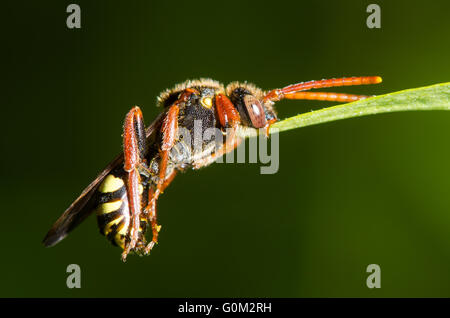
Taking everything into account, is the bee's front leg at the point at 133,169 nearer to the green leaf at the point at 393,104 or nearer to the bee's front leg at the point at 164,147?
the bee's front leg at the point at 164,147

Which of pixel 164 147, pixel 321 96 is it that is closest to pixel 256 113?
pixel 321 96

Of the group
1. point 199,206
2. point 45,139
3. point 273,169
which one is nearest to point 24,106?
point 45,139

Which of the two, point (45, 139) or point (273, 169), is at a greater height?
point (45, 139)

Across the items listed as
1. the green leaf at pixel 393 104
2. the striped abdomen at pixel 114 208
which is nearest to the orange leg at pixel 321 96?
the green leaf at pixel 393 104

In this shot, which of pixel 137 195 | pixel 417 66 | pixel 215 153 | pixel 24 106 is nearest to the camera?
pixel 137 195

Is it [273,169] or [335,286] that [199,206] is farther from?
[335,286]

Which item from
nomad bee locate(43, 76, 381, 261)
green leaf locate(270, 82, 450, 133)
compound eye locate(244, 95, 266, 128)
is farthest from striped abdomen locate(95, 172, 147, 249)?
green leaf locate(270, 82, 450, 133)

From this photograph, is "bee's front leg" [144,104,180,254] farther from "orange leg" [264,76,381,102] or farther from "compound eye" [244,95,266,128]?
"orange leg" [264,76,381,102]

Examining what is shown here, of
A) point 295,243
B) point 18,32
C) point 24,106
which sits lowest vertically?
point 295,243
